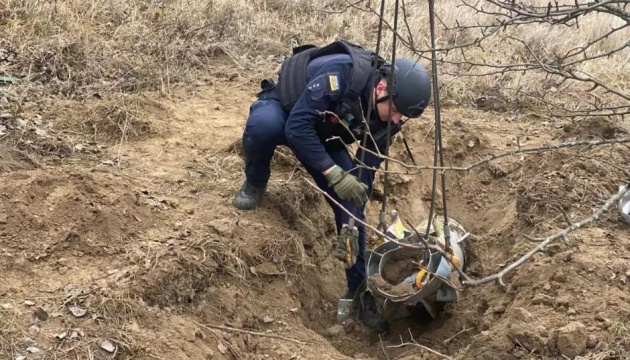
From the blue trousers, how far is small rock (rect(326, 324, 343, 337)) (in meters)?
0.24

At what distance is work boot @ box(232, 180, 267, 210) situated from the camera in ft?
15.2

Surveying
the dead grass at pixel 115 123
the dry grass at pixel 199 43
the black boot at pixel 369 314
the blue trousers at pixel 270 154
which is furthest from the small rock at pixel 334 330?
the dry grass at pixel 199 43

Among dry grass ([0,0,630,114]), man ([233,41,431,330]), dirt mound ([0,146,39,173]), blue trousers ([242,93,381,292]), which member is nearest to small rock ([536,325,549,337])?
man ([233,41,431,330])

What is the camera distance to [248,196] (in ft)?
15.2

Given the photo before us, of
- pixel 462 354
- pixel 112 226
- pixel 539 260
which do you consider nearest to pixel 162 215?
pixel 112 226

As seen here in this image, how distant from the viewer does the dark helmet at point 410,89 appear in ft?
12.9

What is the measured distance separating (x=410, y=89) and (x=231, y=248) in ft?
4.43

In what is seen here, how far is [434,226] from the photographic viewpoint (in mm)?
4289

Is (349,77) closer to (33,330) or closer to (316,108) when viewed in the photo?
(316,108)

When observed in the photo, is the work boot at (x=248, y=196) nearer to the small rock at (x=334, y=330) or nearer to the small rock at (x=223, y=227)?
the small rock at (x=223, y=227)

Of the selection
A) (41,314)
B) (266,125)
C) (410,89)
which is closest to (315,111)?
(266,125)

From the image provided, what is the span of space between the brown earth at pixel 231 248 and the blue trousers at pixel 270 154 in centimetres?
29

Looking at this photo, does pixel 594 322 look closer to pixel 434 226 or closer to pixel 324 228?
pixel 434 226

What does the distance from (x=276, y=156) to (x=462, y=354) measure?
2.16 meters
